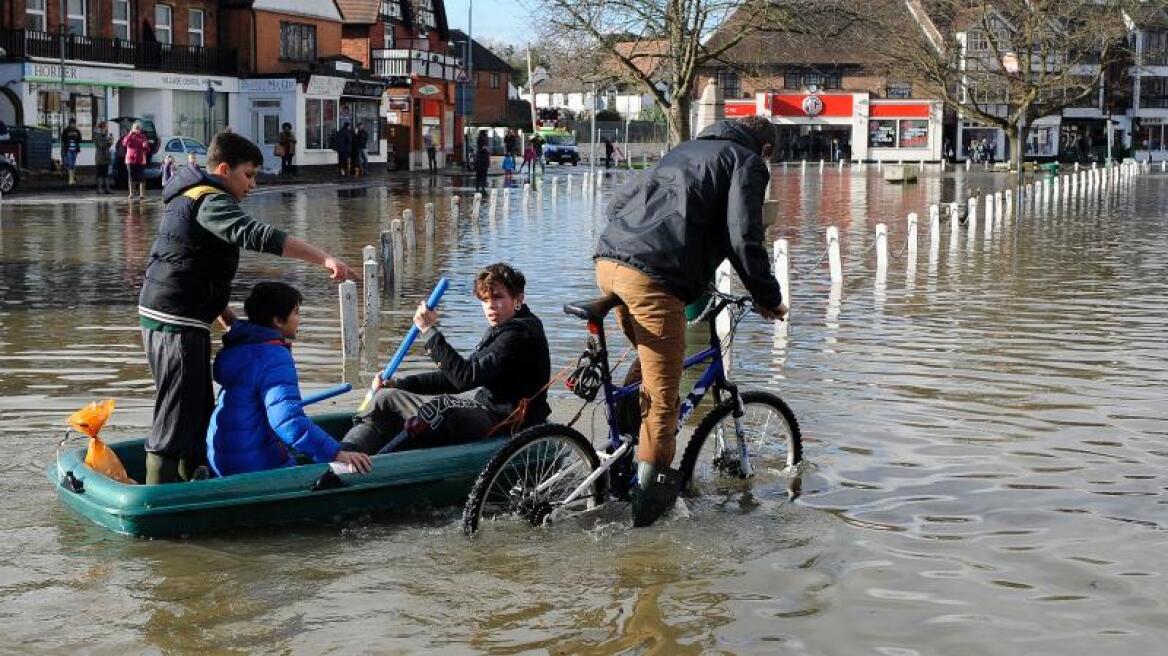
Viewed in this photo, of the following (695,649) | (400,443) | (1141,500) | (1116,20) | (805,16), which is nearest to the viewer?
(695,649)

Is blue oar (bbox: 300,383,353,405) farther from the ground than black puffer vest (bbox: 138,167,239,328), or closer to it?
closer to it

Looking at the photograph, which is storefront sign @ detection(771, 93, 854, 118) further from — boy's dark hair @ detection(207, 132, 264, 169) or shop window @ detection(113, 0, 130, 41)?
boy's dark hair @ detection(207, 132, 264, 169)

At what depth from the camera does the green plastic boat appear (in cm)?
661

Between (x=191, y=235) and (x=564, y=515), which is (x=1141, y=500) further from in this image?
(x=191, y=235)

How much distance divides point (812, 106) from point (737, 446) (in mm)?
89516

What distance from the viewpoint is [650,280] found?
269 inches

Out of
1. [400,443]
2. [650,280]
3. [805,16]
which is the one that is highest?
[805,16]

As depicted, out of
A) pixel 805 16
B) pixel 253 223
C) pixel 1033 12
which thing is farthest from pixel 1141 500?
pixel 1033 12

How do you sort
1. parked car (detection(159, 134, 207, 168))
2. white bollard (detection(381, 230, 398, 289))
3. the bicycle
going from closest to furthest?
the bicycle → white bollard (detection(381, 230, 398, 289)) → parked car (detection(159, 134, 207, 168))

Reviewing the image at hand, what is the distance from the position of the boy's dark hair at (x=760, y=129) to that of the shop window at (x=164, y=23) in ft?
150

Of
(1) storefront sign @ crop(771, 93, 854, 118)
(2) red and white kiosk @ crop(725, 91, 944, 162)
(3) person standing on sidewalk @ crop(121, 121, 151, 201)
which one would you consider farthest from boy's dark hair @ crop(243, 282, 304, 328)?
(1) storefront sign @ crop(771, 93, 854, 118)

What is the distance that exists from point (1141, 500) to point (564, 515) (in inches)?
122

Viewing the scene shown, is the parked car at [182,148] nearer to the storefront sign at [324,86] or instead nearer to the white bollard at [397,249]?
the storefront sign at [324,86]

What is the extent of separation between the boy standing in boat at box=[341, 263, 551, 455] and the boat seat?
53 centimetres
